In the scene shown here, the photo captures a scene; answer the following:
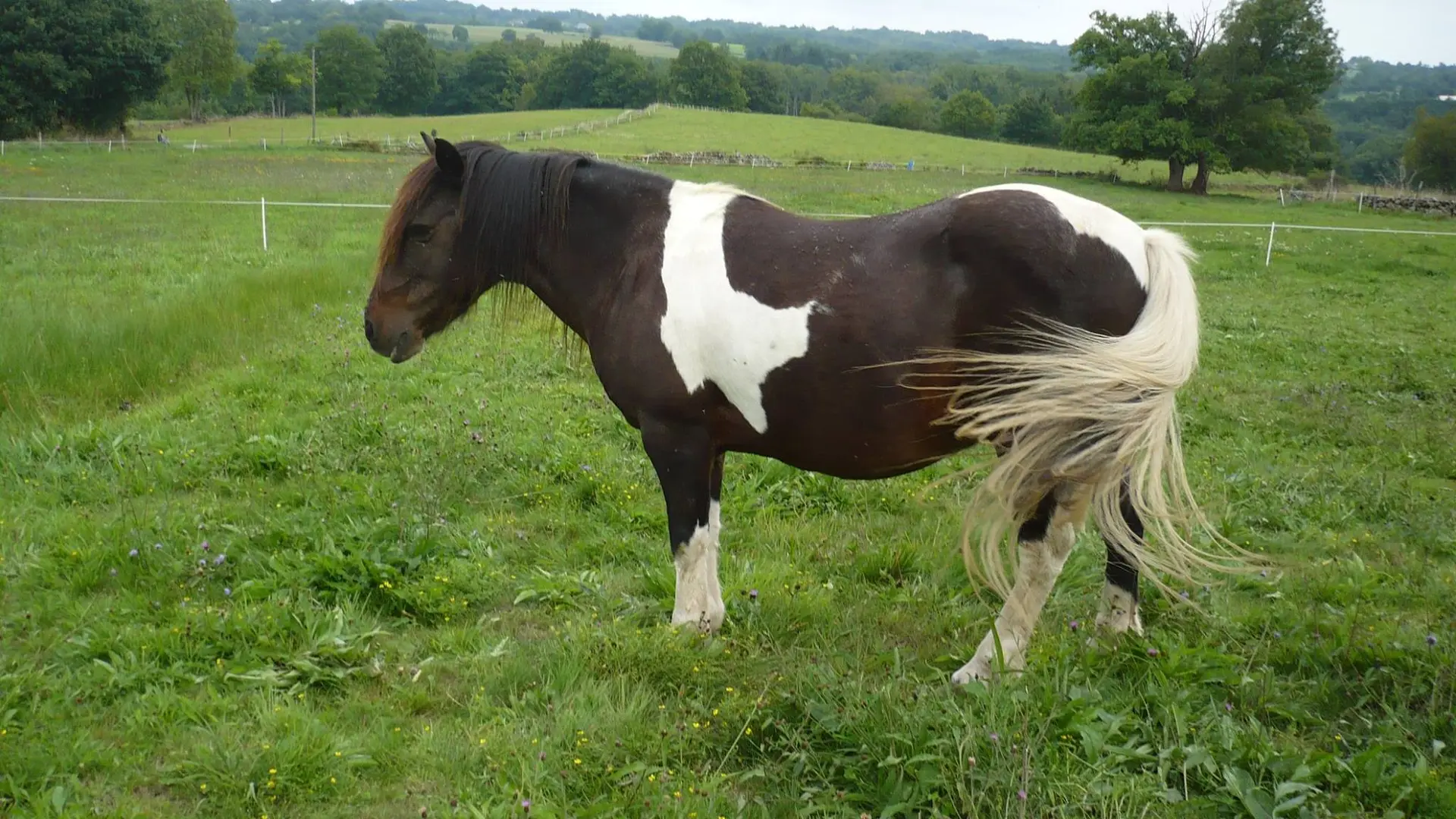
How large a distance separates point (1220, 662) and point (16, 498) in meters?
6.08

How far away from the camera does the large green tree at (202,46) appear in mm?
63938

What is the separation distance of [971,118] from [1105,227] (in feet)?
263

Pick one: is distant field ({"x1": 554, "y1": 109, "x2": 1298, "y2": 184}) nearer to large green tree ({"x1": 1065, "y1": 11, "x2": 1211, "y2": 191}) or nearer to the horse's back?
large green tree ({"x1": 1065, "y1": 11, "x2": 1211, "y2": 191})

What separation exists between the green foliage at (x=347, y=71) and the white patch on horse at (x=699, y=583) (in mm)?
82594

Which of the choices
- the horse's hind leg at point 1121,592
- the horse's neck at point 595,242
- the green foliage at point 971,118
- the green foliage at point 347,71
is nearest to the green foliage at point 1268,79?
the green foliage at point 971,118

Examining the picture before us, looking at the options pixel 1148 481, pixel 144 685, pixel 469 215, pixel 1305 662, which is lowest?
pixel 144 685

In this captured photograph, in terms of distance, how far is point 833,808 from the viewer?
268cm

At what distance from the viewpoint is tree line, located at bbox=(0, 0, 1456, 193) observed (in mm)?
38062

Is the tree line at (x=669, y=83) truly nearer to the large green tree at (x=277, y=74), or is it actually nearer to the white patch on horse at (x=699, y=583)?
the large green tree at (x=277, y=74)

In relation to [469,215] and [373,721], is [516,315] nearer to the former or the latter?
[469,215]

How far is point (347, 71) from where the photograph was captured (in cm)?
7475

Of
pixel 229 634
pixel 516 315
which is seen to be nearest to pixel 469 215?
pixel 516 315

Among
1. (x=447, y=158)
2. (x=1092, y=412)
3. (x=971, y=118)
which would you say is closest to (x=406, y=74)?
(x=971, y=118)

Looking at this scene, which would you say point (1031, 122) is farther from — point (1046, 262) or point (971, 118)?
point (1046, 262)
